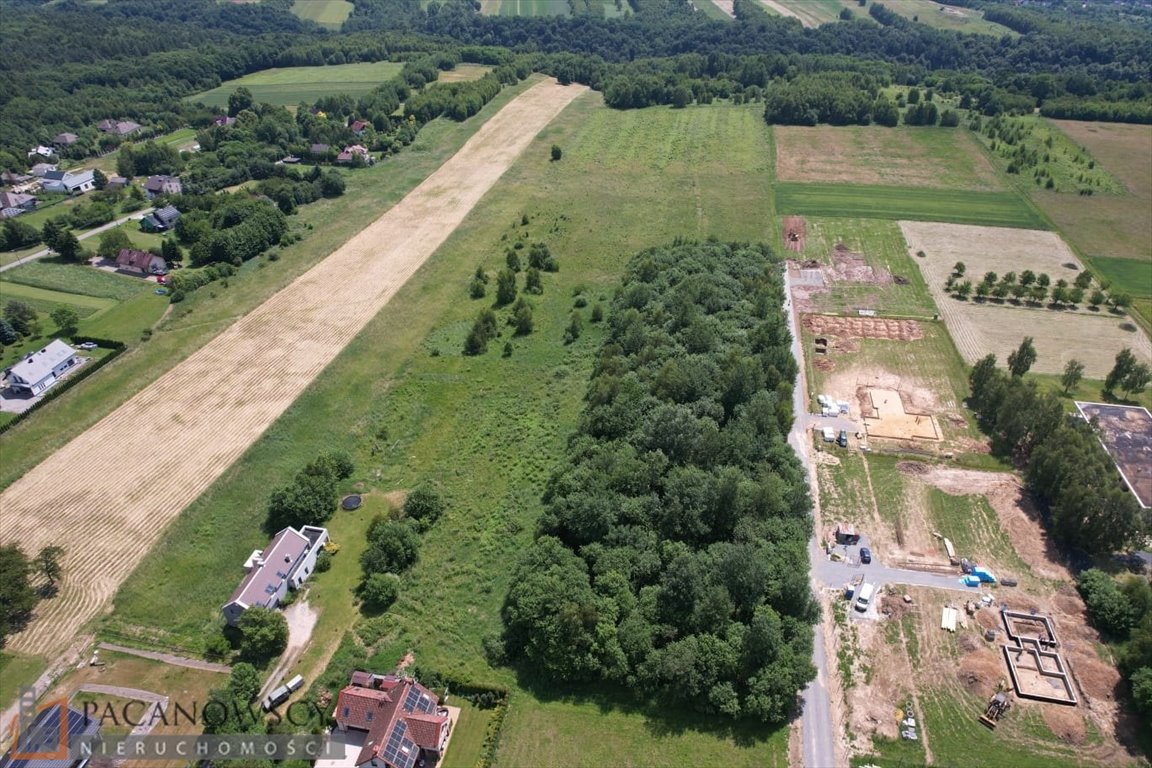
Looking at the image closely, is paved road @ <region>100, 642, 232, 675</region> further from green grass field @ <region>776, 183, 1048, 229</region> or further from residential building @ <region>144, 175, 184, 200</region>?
green grass field @ <region>776, 183, 1048, 229</region>

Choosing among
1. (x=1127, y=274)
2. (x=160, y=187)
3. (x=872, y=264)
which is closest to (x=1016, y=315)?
(x=872, y=264)

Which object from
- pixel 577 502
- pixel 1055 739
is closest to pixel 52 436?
pixel 577 502

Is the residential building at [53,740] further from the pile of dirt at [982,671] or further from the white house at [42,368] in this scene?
the pile of dirt at [982,671]

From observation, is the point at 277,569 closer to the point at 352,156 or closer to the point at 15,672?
the point at 15,672

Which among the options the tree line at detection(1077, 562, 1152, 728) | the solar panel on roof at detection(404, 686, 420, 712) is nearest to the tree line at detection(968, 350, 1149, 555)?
the tree line at detection(1077, 562, 1152, 728)

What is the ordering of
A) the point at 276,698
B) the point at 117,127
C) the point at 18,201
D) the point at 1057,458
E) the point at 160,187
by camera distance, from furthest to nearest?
the point at 117,127
the point at 160,187
the point at 18,201
the point at 1057,458
the point at 276,698

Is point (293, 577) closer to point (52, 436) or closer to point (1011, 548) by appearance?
point (52, 436)

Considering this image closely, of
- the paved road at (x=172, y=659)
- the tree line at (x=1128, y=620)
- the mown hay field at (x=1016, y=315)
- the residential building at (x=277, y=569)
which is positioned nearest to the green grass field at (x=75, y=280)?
the residential building at (x=277, y=569)
